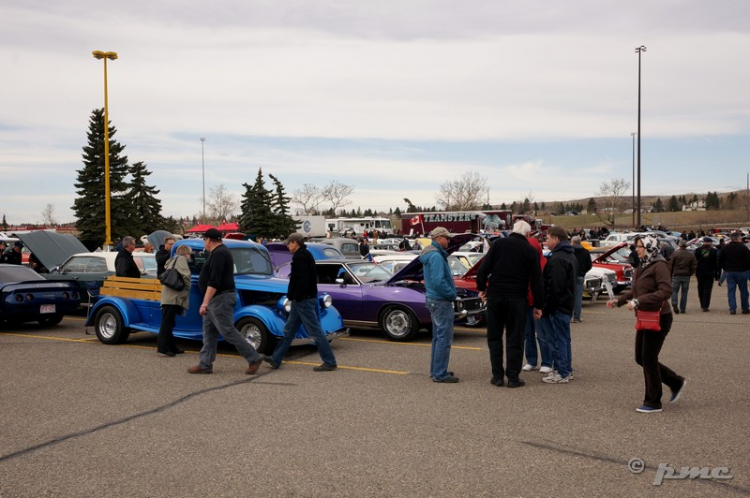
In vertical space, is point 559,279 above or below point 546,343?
above

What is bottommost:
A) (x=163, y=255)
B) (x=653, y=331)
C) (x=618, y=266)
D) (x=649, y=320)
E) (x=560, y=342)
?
(x=560, y=342)

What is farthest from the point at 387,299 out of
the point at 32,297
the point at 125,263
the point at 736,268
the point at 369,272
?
the point at 736,268

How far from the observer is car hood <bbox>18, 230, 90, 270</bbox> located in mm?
17375

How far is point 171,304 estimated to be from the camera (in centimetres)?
997

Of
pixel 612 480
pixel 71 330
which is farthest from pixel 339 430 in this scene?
pixel 71 330

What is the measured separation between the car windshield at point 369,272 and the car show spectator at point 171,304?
3.75 metres

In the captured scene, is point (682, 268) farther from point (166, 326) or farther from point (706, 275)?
point (166, 326)

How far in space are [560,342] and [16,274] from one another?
11.2m

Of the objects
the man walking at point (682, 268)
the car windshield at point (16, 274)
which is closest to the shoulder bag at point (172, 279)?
the car windshield at point (16, 274)

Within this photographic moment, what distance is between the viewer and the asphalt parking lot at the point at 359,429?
481 cm

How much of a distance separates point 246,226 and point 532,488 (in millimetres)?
57017

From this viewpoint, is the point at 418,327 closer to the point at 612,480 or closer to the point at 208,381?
the point at 208,381

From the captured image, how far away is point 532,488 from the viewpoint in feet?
15.3

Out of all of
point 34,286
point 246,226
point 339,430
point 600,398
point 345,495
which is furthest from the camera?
point 246,226
